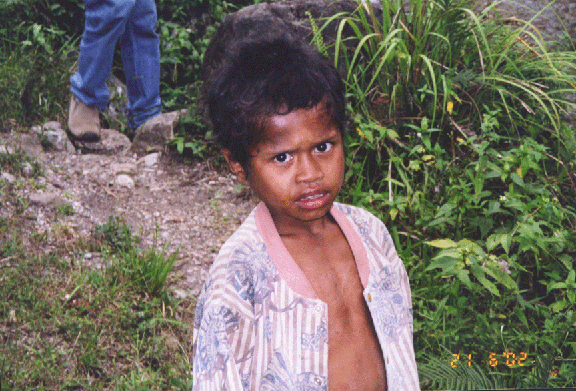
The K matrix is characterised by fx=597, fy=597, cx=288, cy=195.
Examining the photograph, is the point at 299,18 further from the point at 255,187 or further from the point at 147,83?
the point at 255,187

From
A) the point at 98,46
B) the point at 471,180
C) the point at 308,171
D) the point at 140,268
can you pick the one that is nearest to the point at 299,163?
the point at 308,171

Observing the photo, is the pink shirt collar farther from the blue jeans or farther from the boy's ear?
the blue jeans

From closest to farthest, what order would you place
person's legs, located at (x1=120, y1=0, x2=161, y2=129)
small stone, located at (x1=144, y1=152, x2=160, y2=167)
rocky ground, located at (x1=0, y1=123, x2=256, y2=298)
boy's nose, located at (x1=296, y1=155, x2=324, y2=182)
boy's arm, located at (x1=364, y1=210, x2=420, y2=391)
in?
1. boy's nose, located at (x1=296, y1=155, x2=324, y2=182)
2. boy's arm, located at (x1=364, y1=210, x2=420, y2=391)
3. rocky ground, located at (x1=0, y1=123, x2=256, y2=298)
4. small stone, located at (x1=144, y1=152, x2=160, y2=167)
5. person's legs, located at (x1=120, y1=0, x2=161, y2=129)

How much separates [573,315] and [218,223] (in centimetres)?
167

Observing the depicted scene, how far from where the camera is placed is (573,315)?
2.22 meters

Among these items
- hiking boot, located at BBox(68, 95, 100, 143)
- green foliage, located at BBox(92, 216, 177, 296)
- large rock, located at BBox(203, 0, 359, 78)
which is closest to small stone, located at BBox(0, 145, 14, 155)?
hiking boot, located at BBox(68, 95, 100, 143)

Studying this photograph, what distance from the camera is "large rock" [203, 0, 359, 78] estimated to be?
344cm

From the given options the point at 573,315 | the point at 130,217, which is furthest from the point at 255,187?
the point at 130,217

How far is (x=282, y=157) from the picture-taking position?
1.38 meters

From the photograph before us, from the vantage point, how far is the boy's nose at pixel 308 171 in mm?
1364

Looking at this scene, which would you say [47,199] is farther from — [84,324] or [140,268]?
[84,324]

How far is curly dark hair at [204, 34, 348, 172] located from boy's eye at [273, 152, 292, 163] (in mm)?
66

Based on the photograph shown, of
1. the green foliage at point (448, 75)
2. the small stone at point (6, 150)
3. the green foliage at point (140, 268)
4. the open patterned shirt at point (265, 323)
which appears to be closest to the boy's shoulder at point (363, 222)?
the open patterned shirt at point (265, 323)

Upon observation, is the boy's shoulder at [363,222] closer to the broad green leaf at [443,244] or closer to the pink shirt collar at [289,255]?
the pink shirt collar at [289,255]
